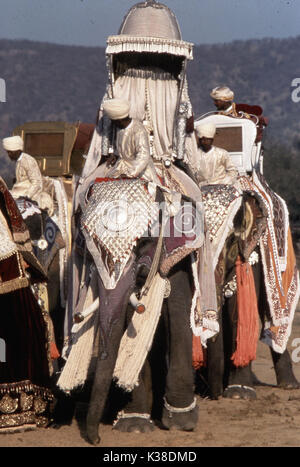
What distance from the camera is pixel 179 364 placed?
8547mm

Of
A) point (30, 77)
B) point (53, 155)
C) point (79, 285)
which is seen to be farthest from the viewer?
point (30, 77)

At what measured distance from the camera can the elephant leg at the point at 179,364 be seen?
8477mm

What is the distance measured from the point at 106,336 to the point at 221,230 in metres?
2.53

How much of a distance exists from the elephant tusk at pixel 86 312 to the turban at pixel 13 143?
123 inches

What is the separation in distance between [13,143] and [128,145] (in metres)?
2.47

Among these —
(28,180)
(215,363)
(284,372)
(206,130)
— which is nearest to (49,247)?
(28,180)

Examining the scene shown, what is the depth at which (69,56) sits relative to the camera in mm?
74062

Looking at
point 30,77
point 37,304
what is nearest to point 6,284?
point 37,304

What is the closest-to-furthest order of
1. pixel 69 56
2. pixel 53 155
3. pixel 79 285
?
pixel 79 285 → pixel 53 155 → pixel 69 56

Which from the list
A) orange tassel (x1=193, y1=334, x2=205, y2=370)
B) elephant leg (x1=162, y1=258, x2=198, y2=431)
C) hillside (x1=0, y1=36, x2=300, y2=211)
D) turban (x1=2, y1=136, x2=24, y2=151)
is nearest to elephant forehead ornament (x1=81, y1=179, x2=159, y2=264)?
elephant leg (x1=162, y1=258, x2=198, y2=431)

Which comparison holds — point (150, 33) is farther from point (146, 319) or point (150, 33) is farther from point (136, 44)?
point (146, 319)

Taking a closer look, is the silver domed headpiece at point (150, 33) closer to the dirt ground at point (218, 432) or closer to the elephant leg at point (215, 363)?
the elephant leg at point (215, 363)

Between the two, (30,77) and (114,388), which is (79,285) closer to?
(114,388)
